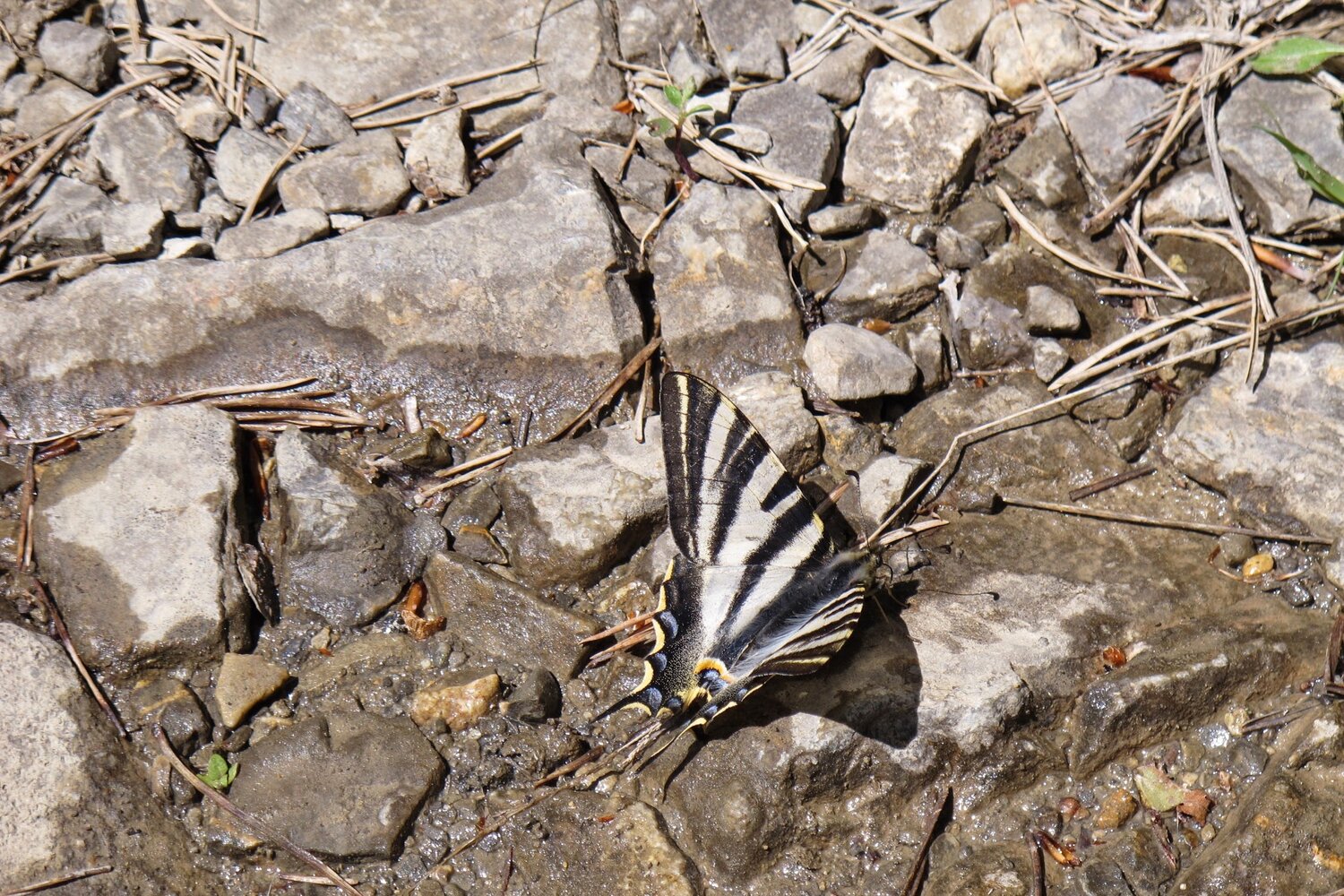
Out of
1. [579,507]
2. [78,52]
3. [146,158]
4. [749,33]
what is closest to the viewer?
[579,507]

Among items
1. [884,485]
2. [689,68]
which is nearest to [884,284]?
[884,485]

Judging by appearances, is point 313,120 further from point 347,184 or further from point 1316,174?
point 1316,174

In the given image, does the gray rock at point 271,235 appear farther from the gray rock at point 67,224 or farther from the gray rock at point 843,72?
the gray rock at point 843,72

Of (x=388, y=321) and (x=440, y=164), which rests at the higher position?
(x=440, y=164)

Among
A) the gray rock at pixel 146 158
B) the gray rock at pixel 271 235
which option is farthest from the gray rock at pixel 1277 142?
the gray rock at pixel 146 158

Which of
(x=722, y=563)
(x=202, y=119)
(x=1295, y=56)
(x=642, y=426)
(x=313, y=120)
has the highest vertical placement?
(x=202, y=119)

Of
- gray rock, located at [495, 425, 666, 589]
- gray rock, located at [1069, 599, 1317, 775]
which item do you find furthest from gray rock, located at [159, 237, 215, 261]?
gray rock, located at [1069, 599, 1317, 775]
